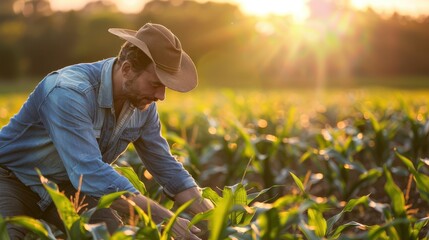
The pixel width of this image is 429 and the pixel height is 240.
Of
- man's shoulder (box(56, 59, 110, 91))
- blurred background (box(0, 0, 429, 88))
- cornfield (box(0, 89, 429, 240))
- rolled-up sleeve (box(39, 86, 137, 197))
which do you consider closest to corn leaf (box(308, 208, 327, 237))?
cornfield (box(0, 89, 429, 240))

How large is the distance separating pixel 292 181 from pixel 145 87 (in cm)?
356

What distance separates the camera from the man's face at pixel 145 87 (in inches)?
113

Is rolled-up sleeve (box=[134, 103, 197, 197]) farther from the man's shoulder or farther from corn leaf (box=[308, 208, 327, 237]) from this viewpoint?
corn leaf (box=[308, 208, 327, 237])

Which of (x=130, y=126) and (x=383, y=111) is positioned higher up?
(x=130, y=126)

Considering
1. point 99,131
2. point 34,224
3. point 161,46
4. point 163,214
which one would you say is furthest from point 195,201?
point 34,224

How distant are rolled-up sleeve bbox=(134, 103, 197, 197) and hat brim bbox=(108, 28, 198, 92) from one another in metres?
0.37

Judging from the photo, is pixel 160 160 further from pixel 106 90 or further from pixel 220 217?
pixel 220 217

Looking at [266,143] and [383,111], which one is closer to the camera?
[266,143]

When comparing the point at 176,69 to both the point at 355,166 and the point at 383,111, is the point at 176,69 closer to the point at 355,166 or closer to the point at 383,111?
the point at 355,166

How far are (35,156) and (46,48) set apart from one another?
41.6 meters

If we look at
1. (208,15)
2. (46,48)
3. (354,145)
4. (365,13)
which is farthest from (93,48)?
(354,145)

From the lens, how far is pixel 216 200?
9.87ft

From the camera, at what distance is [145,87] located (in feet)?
9.50

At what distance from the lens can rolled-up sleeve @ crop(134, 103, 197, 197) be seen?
3445 millimetres
